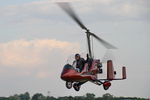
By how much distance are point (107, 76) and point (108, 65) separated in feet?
6.07

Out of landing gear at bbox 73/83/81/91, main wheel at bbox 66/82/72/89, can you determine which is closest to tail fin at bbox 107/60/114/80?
landing gear at bbox 73/83/81/91

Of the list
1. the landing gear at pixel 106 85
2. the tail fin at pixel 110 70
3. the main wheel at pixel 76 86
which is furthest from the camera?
the tail fin at pixel 110 70

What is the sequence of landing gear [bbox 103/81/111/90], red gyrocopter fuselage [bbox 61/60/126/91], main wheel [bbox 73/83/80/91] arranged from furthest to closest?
landing gear [bbox 103/81/111/90] < main wheel [bbox 73/83/80/91] < red gyrocopter fuselage [bbox 61/60/126/91]

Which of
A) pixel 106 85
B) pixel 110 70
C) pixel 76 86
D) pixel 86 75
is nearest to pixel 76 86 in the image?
pixel 76 86

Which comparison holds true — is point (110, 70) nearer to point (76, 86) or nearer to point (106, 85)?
point (106, 85)

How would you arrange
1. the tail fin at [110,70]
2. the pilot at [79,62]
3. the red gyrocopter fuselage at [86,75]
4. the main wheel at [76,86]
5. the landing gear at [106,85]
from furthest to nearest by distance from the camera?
the tail fin at [110,70] < the landing gear at [106,85] < the main wheel at [76,86] < the pilot at [79,62] < the red gyrocopter fuselage at [86,75]

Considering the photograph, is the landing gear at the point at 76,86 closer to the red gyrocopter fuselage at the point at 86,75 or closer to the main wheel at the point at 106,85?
the red gyrocopter fuselage at the point at 86,75

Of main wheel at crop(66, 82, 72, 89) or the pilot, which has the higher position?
the pilot

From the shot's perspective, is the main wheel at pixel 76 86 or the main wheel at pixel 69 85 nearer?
the main wheel at pixel 69 85

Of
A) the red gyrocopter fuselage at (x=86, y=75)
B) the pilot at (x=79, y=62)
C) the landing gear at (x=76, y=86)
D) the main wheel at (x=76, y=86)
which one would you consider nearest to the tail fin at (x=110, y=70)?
the red gyrocopter fuselage at (x=86, y=75)

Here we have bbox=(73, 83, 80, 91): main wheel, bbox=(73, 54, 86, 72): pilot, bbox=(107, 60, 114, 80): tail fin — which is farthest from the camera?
bbox=(107, 60, 114, 80): tail fin

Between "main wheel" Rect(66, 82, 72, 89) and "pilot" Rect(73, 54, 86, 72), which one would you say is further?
"pilot" Rect(73, 54, 86, 72)

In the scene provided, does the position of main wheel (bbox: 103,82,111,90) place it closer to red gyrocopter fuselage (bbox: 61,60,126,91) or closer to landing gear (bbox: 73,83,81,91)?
red gyrocopter fuselage (bbox: 61,60,126,91)

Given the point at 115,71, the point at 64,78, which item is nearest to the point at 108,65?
the point at 115,71
